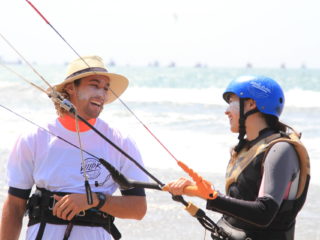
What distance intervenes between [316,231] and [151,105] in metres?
21.9

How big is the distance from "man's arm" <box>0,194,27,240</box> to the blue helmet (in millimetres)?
1151

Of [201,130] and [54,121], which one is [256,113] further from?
[201,130]

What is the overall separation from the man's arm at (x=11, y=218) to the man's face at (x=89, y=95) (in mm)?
515

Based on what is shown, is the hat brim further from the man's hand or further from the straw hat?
the man's hand

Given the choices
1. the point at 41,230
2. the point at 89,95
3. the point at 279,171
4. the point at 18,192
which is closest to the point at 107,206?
the point at 41,230

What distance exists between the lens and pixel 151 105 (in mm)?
28500

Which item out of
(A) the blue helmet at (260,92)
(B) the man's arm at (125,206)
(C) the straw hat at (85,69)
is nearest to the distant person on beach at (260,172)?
(A) the blue helmet at (260,92)

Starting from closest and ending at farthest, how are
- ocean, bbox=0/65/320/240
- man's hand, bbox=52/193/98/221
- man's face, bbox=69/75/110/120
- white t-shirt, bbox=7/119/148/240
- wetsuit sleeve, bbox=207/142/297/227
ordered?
wetsuit sleeve, bbox=207/142/297/227 → man's hand, bbox=52/193/98/221 → white t-shirt, bbox=7/119/148/240 → man's face, bbox=69/75/110/120 → ocean, bbox=0/65/320/240

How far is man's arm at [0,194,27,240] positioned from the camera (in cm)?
308

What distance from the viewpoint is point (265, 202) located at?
2.81 m

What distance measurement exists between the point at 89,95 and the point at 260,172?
90cm

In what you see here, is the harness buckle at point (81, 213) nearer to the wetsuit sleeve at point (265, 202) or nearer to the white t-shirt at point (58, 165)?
the white t-shirt at point (58, 165)

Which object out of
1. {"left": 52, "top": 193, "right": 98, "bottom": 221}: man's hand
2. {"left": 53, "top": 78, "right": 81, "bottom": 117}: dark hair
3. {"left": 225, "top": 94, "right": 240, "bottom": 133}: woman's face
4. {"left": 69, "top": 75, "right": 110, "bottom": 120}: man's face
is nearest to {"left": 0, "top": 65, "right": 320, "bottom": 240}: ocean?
{"left": 53, "top": 78, "right": 81, "bottom": 117}: dark hair

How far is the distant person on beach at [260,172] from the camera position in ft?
9.27
